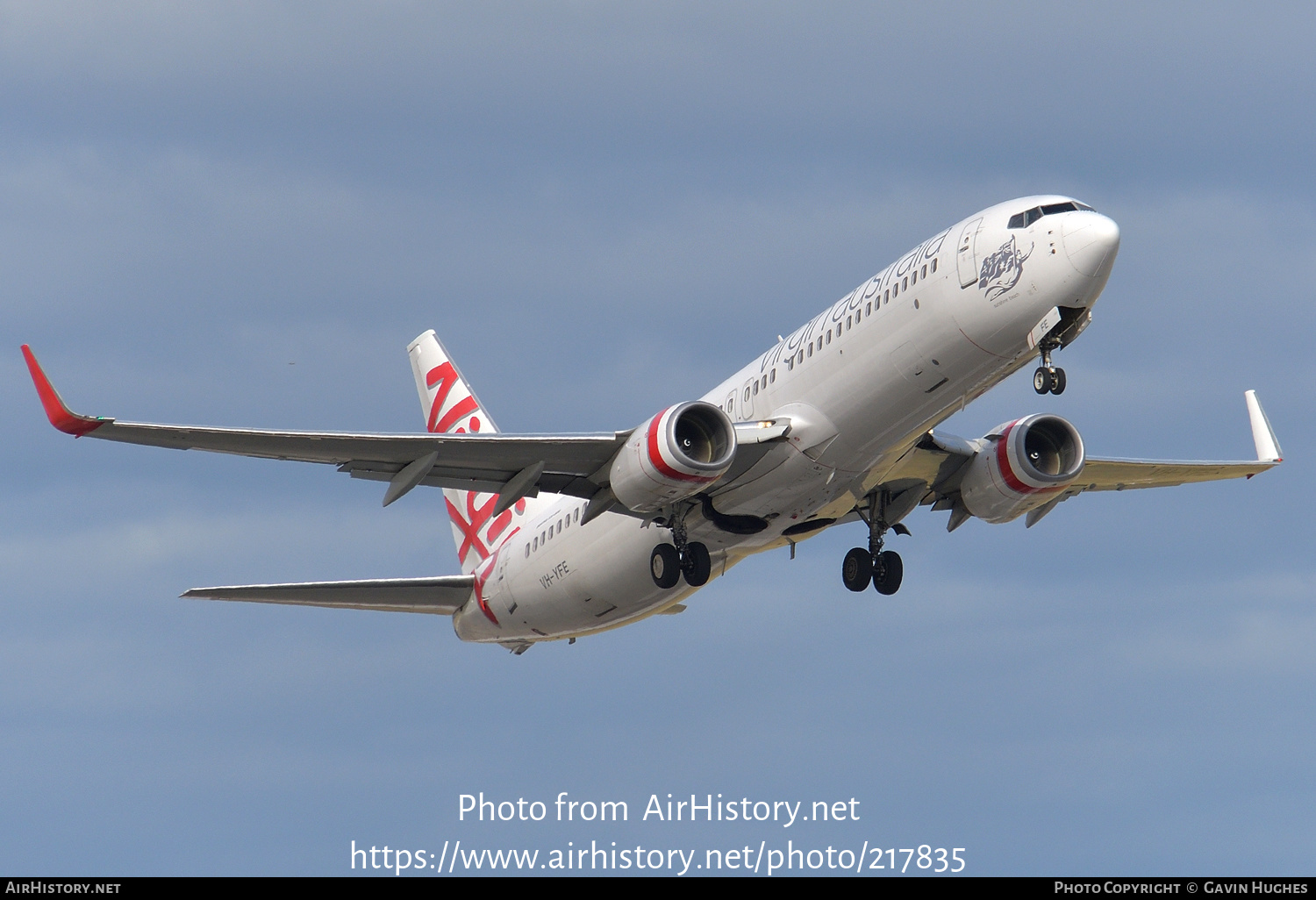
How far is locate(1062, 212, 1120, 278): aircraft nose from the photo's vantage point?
98.4 ft

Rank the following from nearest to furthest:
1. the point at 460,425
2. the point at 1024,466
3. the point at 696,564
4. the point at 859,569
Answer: the point at 696,564 < the point at 1024,466 < the point at 859,569 < the point at 460,425

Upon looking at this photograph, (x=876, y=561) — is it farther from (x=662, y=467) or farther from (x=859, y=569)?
(x=662, y=467)

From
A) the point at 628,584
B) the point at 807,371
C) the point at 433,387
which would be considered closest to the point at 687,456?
the point at 807,371

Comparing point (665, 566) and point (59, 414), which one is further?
point (665, 566)

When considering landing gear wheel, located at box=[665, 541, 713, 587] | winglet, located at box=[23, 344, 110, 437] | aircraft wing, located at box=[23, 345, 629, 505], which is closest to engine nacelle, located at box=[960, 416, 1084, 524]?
landing gear wheel, located at box=[665, 541, 713, 587]

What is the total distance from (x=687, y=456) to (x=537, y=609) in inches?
347

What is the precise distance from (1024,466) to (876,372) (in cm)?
670

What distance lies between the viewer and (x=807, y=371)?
110 feet

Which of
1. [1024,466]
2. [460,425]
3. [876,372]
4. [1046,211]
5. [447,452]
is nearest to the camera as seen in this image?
[1046,211]

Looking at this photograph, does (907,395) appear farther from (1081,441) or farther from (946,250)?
(1081,441)

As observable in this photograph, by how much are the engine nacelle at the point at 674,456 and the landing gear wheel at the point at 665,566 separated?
201 centimetres

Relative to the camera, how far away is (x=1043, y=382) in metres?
30.8

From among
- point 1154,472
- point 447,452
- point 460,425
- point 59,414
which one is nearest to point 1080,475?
point 1154,472

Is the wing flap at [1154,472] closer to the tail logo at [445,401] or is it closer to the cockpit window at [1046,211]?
the cockpit window at [1046,211]
